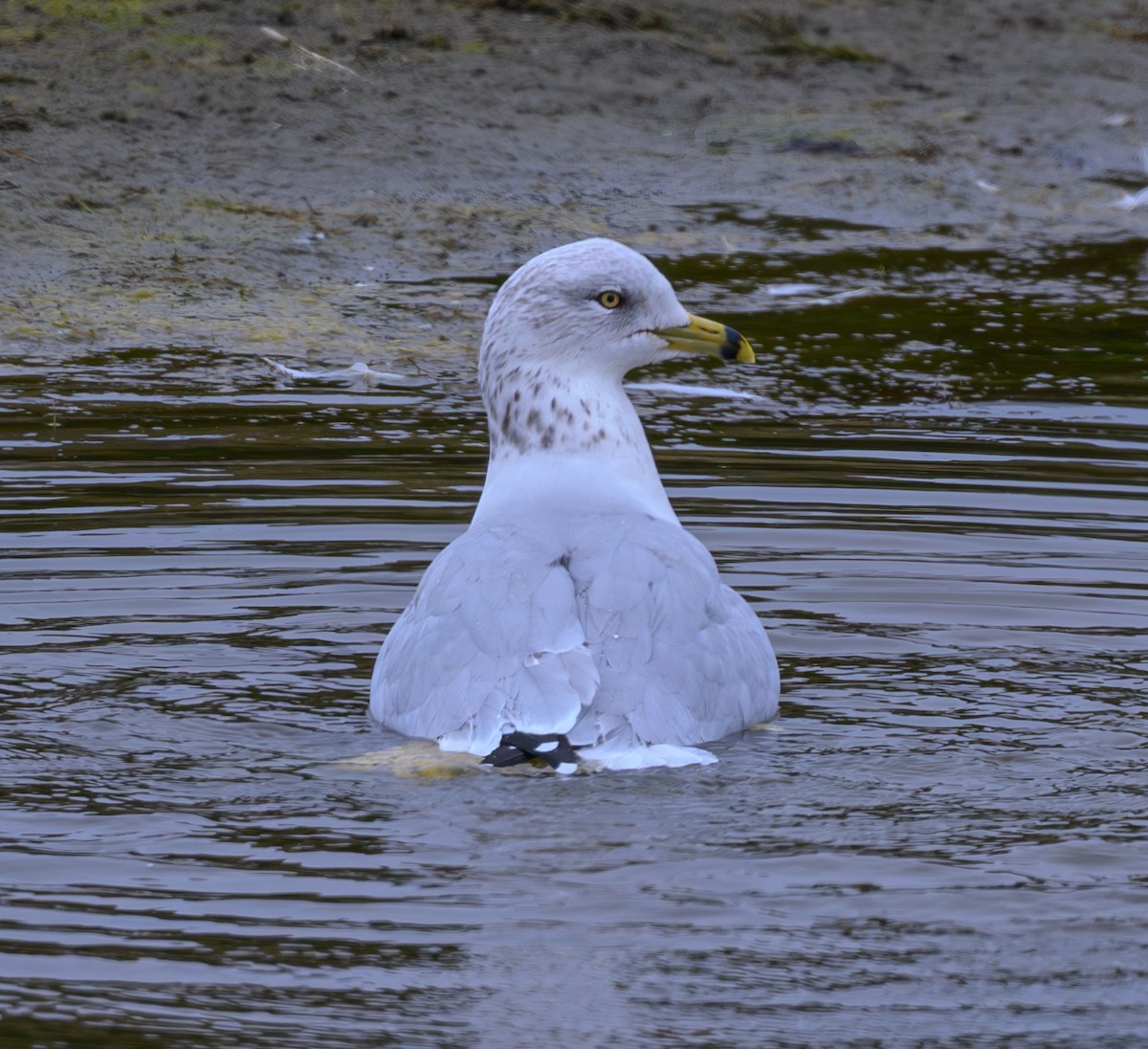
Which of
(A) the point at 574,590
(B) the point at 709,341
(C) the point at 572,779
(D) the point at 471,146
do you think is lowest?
(C) the point at 572,779

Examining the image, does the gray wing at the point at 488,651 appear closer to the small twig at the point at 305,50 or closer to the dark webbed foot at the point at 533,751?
the dark webbed foot at the point at 533,751

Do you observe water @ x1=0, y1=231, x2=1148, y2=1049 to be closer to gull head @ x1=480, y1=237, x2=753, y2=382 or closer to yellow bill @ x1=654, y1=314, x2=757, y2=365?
yellow bill @ x1=654, y1=314, x2=757, y2=365

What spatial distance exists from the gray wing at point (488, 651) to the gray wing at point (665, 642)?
0.18ft

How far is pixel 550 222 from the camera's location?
1203cm

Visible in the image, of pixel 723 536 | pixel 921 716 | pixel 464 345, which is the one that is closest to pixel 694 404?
pixel 464 345

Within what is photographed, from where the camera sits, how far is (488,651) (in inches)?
189

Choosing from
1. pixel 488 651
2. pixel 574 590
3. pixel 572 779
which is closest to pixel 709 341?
pixel 574 590

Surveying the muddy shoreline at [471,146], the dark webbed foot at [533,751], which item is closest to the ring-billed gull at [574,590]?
the dark webbed foot at [533,751]

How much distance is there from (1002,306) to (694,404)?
2529mm

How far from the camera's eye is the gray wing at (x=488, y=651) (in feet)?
15.3

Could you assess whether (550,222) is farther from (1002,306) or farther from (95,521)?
(95,521)

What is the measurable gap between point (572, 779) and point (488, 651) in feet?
1.21

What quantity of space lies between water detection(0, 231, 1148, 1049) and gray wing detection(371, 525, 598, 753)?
140mm

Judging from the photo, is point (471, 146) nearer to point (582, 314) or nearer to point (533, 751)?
point (582, 314)
